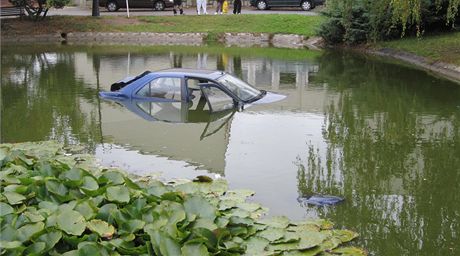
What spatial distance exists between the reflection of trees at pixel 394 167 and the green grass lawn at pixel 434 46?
494cm

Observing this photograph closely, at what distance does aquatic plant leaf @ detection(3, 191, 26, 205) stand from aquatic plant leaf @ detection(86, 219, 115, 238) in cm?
117

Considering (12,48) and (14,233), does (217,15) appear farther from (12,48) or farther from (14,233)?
(14,233)

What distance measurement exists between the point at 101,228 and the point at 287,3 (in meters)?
35.3

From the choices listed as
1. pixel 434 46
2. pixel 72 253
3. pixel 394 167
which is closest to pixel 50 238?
pixel 72 253

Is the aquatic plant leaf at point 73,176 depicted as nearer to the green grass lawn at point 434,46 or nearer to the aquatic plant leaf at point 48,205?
the aquatic plant leaf at point 48,205

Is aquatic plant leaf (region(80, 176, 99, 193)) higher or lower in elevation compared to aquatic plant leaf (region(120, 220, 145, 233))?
higher

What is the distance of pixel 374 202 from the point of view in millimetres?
8742

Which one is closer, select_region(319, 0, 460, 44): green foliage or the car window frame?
the car window frame

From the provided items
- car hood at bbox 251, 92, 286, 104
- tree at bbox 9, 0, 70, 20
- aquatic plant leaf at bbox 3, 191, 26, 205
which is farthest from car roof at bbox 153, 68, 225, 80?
tree at bbox 9, 0, 70, 20

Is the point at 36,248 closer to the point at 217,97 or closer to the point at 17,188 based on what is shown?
the point at 17,188

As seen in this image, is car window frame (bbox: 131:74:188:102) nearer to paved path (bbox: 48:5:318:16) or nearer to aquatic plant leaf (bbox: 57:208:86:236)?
aquatic plant leaf (bbox: 57:208:86:236)

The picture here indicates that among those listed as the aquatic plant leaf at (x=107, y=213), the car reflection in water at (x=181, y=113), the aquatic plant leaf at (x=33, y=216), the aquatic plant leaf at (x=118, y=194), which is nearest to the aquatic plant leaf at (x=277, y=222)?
the aquatic plant leaf at (x=118, y=194)

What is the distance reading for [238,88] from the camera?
14727 mm

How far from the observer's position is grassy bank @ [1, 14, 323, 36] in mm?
Result: 34188
